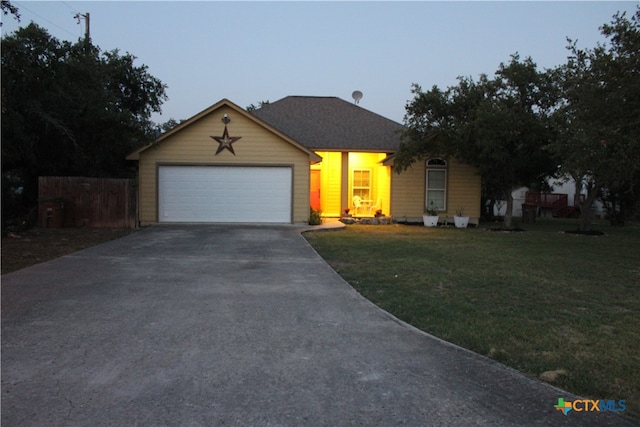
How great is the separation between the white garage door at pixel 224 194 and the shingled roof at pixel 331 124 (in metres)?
3.04

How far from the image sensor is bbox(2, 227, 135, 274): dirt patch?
9188 mm

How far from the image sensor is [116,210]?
16047 mm

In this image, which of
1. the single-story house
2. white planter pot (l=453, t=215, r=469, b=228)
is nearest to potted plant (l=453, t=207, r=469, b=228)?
white planter pot (l=453, t=215, r=469, b=228)

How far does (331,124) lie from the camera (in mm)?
21438

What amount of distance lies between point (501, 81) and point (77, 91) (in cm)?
1504

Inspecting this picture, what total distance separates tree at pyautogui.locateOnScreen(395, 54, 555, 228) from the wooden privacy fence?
960 centimetres

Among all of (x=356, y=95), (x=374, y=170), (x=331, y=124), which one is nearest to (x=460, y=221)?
(x=374, y=170)

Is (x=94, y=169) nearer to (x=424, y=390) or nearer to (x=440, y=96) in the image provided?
(x=440, y=96)

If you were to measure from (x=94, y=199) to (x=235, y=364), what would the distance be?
1388 centimetres

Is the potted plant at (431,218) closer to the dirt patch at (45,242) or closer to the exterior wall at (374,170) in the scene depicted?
the exterior wall at (374,170)

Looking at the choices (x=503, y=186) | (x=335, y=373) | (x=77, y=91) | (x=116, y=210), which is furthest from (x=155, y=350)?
(x=503, y=186)

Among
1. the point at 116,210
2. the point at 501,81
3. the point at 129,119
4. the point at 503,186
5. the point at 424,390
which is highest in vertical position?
the point at 501,81

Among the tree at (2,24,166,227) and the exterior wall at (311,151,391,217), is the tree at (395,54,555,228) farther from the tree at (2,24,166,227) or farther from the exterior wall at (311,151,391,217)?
the tree at (2,24,166,227)

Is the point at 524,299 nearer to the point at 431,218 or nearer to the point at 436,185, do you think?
the point at 431,218
